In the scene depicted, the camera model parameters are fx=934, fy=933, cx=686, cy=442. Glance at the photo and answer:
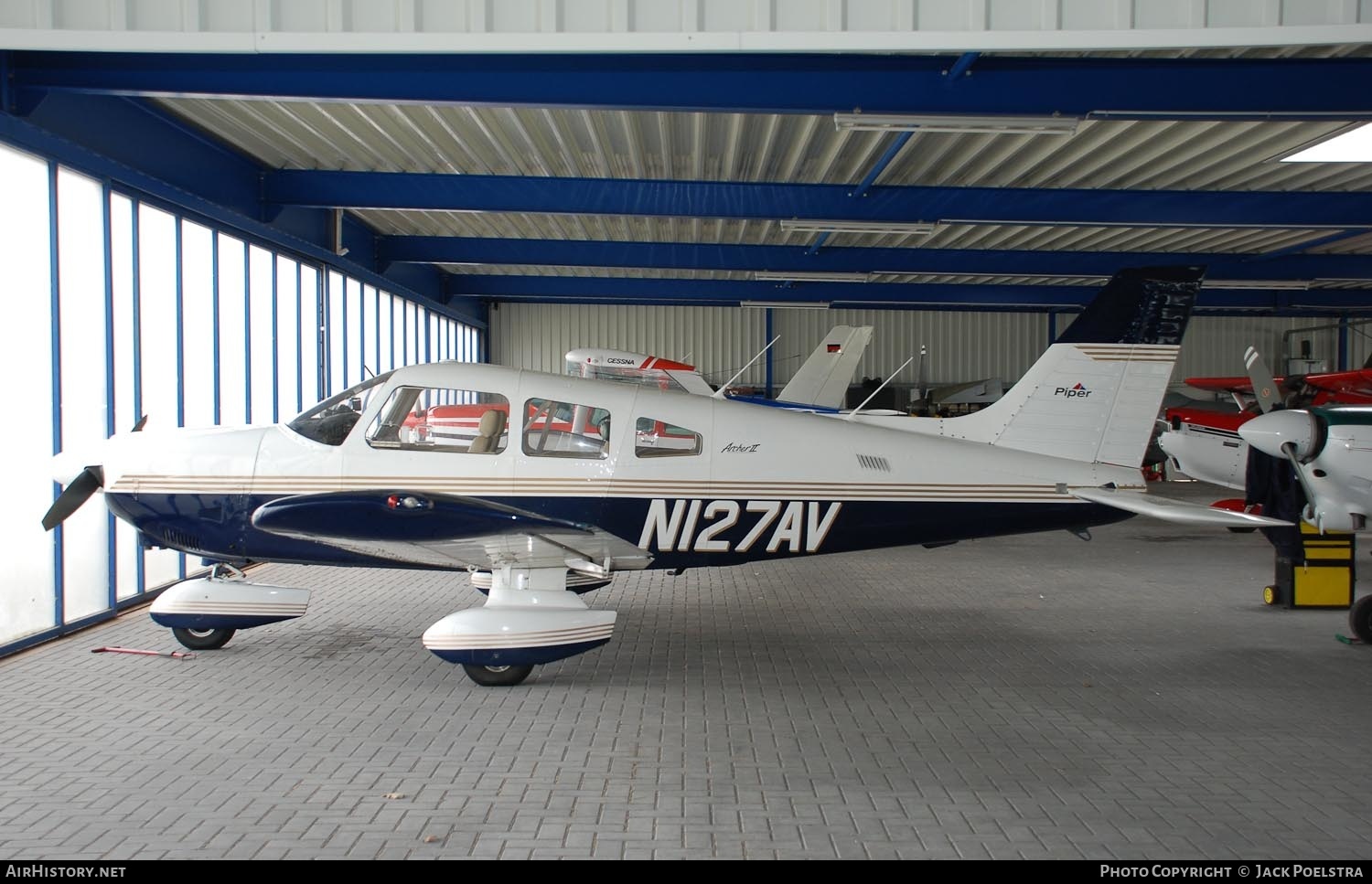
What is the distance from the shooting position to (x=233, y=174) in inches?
374

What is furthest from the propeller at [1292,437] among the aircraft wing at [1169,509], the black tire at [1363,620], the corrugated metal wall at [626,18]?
the corrugated metal wall at [626,18]

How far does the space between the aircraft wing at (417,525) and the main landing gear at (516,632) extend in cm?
28

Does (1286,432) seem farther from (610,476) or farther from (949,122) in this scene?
(610,476)

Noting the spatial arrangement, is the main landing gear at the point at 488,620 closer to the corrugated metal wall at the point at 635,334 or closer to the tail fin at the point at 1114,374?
the tail fin at the point at 1114,374

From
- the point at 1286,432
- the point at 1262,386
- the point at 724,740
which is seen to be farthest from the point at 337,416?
the point at 1262,386

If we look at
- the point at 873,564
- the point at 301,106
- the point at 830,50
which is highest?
the point at 301,106

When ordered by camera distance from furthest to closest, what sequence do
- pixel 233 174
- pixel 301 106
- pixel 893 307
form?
pixel 893 307 < pixel 233 174 < pixel 301 106

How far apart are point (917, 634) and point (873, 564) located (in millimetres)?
3876

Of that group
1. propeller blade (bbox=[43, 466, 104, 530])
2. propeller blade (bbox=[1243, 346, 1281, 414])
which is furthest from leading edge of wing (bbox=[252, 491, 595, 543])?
propeller blade (bbox=[1243, 346, 1281, 414])

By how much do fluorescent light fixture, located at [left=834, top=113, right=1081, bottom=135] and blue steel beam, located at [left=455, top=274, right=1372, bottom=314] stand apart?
12.1 metres

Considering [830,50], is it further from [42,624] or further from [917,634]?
[42,624]

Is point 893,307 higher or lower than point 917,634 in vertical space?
higher

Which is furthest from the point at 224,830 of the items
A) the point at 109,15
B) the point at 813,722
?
the point at 109,15

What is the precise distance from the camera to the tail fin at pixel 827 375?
16450 mm
